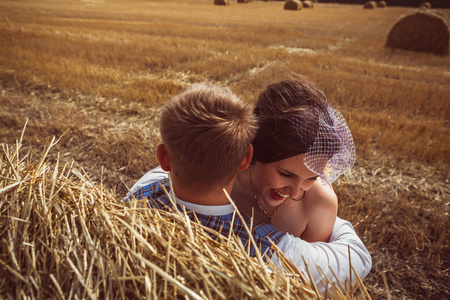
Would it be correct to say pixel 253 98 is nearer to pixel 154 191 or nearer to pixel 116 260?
pixel 154 191

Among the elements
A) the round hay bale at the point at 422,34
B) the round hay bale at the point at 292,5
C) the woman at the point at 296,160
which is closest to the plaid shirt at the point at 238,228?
the woman at the point at 296,160

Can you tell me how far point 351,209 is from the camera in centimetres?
278

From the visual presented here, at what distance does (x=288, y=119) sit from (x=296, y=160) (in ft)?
0.78

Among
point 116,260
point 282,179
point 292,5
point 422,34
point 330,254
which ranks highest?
point 292,5

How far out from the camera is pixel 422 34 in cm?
1123

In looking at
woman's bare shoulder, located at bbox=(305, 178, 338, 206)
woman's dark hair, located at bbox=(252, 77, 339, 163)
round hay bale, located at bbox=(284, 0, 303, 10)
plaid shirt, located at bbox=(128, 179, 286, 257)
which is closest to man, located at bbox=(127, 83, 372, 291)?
plaid shirt, located at bbox=(128, 179, 286, 257)

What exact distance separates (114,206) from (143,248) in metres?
0.34

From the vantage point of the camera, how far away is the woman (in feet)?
4.91

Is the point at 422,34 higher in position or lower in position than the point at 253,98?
higher

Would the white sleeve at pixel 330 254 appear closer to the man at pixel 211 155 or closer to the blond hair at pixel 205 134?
the man at pixel 211 155

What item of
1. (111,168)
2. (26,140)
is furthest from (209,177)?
(26,140)

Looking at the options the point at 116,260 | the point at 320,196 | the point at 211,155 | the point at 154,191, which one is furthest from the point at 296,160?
the point at 116,260

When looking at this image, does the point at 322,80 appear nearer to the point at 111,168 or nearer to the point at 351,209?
the point at 351,209

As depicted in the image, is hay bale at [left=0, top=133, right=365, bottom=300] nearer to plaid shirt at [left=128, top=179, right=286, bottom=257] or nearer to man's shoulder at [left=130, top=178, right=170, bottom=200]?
plaid shirt at [left=128, top=179, right=286, bottom=257]
